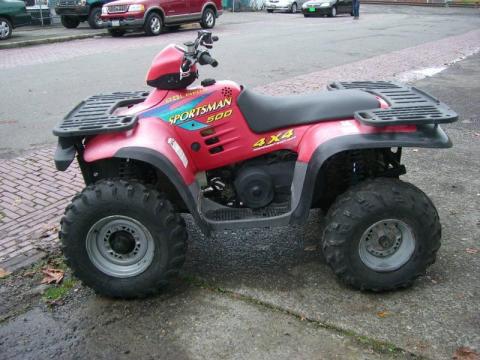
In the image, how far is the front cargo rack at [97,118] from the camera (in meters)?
3.08

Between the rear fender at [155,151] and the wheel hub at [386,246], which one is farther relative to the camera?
the wheel hub at [386,246]

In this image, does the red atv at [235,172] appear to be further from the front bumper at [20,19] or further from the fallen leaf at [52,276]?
the front bumper at [20,19]

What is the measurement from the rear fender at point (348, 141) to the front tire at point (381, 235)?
8.3 inches

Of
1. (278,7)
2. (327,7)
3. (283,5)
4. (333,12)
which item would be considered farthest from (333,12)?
(278,7)

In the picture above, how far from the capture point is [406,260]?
10.7 feet

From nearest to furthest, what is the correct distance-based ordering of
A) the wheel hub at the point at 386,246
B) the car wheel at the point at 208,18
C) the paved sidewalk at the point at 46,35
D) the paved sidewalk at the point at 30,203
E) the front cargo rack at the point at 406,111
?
1. the front cargo rack at the point at 406,111
2. the wheel hub at the point at 386,246
3. the paved sidewalk at the point at 30,203
4. the paved sidewalk at the point at 46,35
5. the car wheel at the point at 208,18

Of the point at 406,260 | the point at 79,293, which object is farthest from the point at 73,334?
the point at 406,260

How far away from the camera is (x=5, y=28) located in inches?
650

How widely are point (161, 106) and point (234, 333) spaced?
1442 mm

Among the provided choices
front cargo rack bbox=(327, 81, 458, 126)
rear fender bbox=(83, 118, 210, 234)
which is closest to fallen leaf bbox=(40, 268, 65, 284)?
rear fender bbox=(83, 118, 210, 234)

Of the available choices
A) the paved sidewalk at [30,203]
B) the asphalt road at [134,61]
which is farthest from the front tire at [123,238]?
the asphalt road at [134,61]

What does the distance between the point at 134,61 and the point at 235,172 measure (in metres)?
8.90

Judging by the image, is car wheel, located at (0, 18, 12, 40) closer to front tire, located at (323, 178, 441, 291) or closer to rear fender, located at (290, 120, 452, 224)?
rear fender, located at (290, 120, 452, 224)

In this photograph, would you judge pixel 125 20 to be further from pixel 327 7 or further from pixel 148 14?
pixel 327 7
